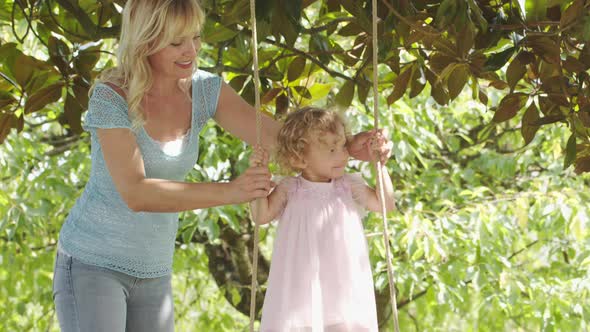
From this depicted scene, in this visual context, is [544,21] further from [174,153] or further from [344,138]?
[174,153]

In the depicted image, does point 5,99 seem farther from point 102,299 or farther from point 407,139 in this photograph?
point 407,139

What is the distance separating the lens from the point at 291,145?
200cm

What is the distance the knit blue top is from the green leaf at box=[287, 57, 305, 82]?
722 millimetres

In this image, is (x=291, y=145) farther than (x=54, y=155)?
No

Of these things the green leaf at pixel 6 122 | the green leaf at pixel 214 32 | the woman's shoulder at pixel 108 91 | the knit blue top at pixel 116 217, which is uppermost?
the green leaf at pixel 214 32

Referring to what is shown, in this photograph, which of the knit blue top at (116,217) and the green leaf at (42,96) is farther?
the green leaf at (42,96)

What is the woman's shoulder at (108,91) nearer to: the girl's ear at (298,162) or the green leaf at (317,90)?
the girl's ear at (298,162)

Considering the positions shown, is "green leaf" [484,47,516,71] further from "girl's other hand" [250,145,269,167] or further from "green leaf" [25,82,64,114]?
"green leaf" [25,82,64,114]

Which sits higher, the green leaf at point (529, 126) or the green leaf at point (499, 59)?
the green leaf at point (499, 59)

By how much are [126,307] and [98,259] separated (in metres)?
0.12

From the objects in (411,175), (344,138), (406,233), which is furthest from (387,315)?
(344,138)

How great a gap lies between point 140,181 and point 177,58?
25 cm

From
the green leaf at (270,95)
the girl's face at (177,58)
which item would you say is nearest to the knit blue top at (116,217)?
the girl's face at (177,58)

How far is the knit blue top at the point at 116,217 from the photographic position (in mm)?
1835
